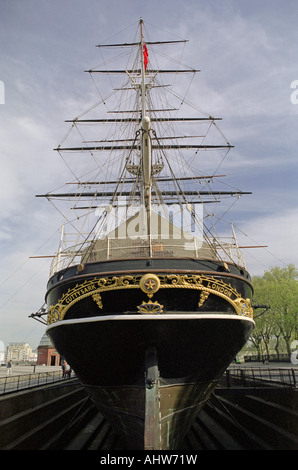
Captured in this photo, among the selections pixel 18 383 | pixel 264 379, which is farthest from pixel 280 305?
pixel 18 383

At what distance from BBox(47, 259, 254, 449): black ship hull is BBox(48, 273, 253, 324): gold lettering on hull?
20mm

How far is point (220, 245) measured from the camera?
7.88 meters

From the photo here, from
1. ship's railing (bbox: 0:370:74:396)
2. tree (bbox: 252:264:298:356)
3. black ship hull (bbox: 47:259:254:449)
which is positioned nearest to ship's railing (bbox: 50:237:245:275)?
black ship hull (bbox: 47:259:254:449)

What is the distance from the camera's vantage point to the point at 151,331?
19.8 feet

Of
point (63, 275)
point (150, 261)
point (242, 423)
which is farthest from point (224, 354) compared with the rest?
point (242, 423)

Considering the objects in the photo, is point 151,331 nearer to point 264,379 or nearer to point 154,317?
point 154,317

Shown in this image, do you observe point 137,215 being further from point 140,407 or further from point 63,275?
point 140,407

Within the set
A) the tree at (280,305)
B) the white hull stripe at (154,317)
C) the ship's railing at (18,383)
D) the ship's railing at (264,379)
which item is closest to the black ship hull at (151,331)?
the white hull stripe at (154,317)

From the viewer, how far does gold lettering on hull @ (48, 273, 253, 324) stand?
5.97 meters

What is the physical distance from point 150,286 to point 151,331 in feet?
3.09

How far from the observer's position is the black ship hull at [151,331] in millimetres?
6016

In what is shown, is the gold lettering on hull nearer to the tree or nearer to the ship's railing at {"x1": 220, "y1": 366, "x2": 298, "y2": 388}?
the ship's railing at {"x1": 220, "y1": 366, "x2": 298, "y2": 388}

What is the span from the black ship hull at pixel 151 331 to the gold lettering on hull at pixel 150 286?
20mm
